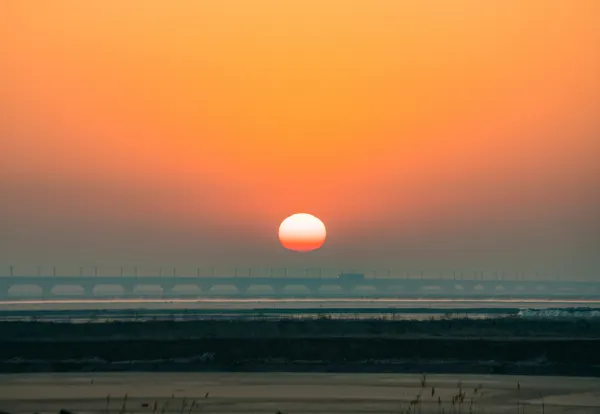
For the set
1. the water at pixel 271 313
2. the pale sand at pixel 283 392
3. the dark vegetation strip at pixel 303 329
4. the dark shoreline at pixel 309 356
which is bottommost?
the pale sand at pixel 283 392

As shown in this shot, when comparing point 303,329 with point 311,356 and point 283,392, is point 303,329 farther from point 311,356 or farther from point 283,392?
point 283,392

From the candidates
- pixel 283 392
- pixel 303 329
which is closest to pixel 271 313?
pixel 303 329

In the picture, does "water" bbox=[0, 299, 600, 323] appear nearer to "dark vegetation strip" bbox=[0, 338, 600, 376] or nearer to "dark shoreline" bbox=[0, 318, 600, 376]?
"dark shoreline" bbox=[0, 318, 600, 376]

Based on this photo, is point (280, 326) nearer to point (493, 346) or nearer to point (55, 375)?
point (493, 346)

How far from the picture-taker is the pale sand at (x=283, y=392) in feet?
113

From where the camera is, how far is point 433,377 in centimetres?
4500

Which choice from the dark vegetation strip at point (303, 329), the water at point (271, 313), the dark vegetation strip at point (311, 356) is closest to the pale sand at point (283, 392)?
the dark vegetation strip at point (311, 356)

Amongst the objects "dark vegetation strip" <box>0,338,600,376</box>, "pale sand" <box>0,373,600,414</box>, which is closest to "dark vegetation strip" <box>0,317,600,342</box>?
"dark vegetation strip" <box>0,338,600,376</box>

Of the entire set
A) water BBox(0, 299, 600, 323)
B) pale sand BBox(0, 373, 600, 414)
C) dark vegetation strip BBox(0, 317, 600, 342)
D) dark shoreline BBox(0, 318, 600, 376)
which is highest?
water BBox(0, 299, 600, 323)

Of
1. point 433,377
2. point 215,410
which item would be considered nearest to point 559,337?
point 433,377

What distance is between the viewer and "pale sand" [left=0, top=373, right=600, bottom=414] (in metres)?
34.4

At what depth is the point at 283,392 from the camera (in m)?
39.2

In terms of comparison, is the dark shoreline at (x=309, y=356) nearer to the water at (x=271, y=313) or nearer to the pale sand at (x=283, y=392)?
the pale sand at (x=283, y=392)

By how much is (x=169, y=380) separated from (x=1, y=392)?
681cm
